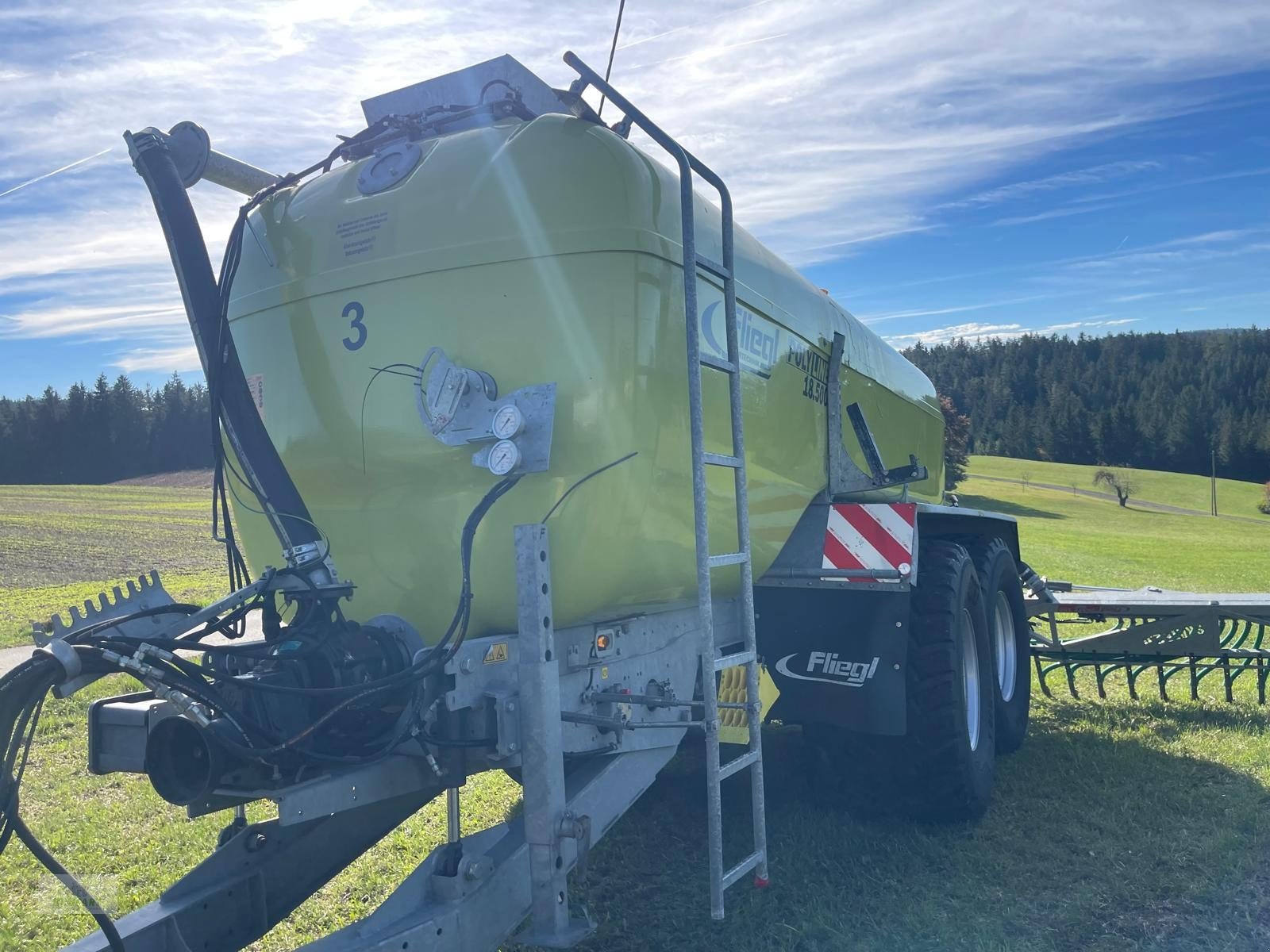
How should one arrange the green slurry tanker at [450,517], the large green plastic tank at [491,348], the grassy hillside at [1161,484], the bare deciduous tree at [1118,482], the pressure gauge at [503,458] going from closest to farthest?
the green slurry tanker at [450,517] → the pressure gauge at [503,458] → the large green plastic tank at [491,348] → the bare deciduous tree at [1118,482] → the grassy hillside at [1161,484]

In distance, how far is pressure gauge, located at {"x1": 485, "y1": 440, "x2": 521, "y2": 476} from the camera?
2.93 metres

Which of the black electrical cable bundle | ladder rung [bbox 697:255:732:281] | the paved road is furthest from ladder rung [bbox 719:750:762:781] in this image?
the paved road

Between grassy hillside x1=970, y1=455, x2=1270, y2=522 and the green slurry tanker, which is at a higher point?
the green slurry tanker

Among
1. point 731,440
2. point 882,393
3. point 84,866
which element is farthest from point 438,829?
point 882,393

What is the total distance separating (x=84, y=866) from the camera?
177 inches

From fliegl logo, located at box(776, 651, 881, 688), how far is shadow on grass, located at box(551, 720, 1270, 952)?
758 mm

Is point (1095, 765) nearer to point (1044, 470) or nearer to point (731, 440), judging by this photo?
point (731, 440)

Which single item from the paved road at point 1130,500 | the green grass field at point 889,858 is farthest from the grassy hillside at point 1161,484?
the green grass field at point 889,858

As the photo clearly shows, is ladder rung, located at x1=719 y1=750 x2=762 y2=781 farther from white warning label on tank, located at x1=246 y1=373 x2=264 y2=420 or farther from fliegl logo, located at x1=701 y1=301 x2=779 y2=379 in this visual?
white warning label on tank, located at x1=246 y1=373 x2=264 y2=420

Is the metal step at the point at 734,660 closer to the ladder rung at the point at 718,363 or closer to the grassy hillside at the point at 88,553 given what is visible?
the ladder rung at the point at 718,363

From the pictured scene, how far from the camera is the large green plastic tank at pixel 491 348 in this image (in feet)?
10.2

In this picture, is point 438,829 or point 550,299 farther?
A: point 438,829

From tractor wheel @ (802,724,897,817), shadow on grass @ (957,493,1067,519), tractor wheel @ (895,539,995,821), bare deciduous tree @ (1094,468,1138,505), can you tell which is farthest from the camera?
bare deciduous tree @ (1094,468,1138,505)

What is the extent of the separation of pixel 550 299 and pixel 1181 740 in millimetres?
5300
